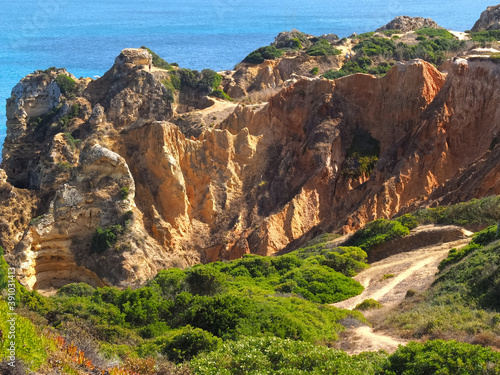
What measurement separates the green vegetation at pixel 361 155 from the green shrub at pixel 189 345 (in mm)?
23938

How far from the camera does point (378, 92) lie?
132 ft

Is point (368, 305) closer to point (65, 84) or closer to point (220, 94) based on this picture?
point (220, 94)

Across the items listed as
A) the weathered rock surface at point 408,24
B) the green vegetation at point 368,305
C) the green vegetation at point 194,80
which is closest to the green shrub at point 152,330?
the green vegetation at point 368,305

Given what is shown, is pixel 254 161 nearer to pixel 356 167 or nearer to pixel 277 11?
pixel 356 167

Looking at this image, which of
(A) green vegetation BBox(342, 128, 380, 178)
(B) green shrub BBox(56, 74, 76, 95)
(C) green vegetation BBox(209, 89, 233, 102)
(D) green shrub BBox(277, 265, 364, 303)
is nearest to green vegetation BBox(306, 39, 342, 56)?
(C) green vegetation BBox(209, 89, 233, 102)

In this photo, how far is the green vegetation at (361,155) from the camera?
1531 inches

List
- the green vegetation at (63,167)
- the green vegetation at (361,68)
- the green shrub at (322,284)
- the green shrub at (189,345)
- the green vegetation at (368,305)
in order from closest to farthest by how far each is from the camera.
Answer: the green shrub at (189,345) < the green vegetation at (368,305) < the green shrub at (322,284) < the green vegetation at (63,167) < the green vegetation at (361,68)

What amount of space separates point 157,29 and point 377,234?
430 feet

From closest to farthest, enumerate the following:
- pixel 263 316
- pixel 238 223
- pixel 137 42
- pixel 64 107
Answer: pixel 263 316, pixel 238 223, pixel 64 107, pixel 137 42

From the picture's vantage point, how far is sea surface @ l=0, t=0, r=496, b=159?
112 metres

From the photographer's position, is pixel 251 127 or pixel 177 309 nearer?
pixel 177 309

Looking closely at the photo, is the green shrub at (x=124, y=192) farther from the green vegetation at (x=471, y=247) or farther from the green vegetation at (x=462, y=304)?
the green vegetation at (x=462, y=304)

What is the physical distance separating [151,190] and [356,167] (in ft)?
42.2

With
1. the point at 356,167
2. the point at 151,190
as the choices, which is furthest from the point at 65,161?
the point at 356,167
